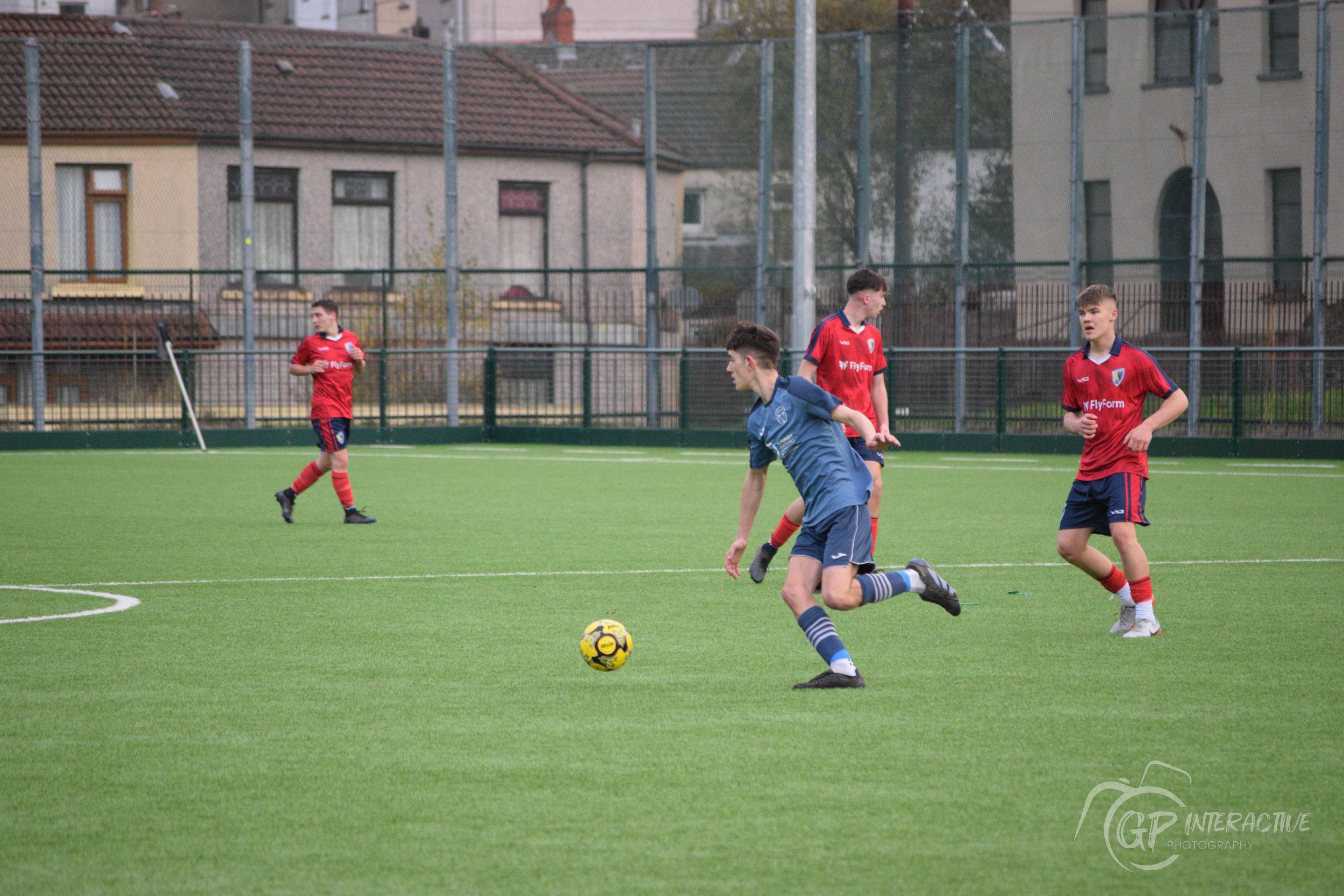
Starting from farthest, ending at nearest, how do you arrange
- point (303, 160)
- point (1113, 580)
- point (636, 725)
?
point (303, 160) < point (1113, 580) < point (636, 725)

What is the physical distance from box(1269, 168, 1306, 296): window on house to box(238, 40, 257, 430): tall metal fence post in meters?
16.3

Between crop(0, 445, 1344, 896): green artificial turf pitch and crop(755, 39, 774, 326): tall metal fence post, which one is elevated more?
crop(755, 39, 774, 326): tall metal fence post

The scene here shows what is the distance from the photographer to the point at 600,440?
25359 mm

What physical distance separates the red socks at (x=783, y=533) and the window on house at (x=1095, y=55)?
1725 cm

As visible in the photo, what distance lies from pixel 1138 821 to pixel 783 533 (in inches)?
220

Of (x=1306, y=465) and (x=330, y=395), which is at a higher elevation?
(x=330, y=395)

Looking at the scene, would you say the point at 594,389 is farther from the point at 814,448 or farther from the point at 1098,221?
the point at 814,448

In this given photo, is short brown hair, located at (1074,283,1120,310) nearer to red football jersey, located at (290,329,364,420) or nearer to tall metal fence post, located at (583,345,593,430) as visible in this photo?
red football jersey, located at (290,329,364,420)

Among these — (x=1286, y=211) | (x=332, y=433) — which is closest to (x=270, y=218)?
(x=332, y=433)

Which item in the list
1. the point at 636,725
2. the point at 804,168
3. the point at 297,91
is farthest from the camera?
the point at 297,91

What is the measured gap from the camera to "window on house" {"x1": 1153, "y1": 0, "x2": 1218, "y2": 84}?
24.5m

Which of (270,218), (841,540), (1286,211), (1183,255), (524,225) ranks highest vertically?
(524,225)

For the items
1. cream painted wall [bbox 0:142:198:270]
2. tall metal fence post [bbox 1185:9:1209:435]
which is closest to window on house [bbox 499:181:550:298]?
cream painted wall [bbox 0:142:198:270]

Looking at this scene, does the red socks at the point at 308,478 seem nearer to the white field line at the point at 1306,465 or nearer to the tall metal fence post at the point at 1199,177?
the white field line at the point at 1306,465
